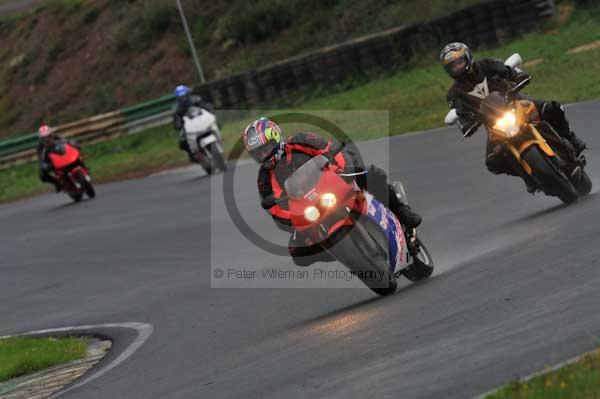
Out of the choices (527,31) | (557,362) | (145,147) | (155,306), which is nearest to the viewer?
(557,362)

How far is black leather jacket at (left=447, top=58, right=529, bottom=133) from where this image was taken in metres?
12.8

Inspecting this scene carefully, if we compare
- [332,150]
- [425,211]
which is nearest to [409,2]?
[425,211]

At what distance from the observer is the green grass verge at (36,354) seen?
1110 cm

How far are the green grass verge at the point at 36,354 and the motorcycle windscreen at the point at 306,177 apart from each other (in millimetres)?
2631

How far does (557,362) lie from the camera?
675 cm

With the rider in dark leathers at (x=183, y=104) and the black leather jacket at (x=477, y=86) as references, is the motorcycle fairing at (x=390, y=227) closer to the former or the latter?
the black leather jacket at (x=477, y=86)

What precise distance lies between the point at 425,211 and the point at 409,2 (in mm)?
20701

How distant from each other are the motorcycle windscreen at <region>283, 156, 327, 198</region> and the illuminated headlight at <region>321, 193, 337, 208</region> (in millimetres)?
126

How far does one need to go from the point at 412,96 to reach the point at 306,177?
17.4 m

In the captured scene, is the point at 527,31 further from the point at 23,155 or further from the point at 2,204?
the point at 23,155

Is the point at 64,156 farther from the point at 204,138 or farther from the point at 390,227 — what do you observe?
the point at 390,227

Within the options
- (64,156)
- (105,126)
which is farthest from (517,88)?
(105,126)

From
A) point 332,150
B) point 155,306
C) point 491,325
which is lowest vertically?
point 155,306

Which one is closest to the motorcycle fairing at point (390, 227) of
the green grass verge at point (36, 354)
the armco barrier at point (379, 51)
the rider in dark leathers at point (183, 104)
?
the green grass verge at point (36, 354)
